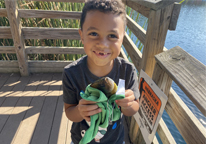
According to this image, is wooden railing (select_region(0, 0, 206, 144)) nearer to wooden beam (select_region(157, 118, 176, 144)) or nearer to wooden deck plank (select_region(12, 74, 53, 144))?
wooden beam (select_region(157, 118, 176, 144))

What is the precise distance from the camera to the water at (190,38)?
81.7 inches

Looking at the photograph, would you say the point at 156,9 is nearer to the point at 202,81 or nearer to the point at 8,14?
the point at 202,81

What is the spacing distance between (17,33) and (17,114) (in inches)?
63.7

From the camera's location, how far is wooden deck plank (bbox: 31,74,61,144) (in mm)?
2080

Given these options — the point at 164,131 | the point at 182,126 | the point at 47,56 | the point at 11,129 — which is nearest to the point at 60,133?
the point at 11,129

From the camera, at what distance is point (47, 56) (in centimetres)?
385

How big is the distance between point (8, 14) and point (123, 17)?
111 inches

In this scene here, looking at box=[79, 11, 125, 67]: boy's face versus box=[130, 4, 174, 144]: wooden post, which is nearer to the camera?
box=[79, 11, 125, 67]: boy's face

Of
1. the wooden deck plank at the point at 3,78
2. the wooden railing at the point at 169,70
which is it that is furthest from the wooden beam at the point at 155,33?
the wooden deck plank at the point at 3,78

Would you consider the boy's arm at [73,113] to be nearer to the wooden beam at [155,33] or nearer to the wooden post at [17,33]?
the wooden beam at [155,33]

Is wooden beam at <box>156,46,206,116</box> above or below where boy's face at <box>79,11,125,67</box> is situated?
below

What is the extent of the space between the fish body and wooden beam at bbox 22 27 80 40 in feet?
8.80

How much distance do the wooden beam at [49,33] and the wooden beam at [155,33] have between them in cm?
214

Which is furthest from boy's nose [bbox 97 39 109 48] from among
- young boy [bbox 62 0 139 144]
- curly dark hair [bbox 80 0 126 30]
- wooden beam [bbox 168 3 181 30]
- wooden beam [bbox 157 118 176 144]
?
wooden beam [bbox 157 118 176 144]
